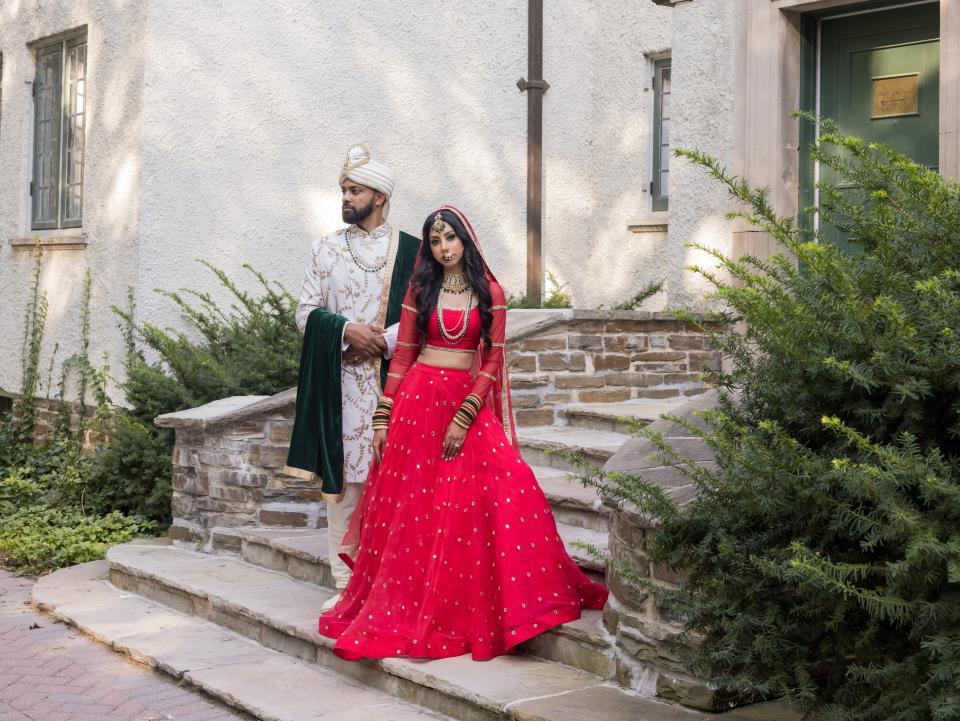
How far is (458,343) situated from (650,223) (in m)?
5.57

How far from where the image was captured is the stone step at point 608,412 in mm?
7277

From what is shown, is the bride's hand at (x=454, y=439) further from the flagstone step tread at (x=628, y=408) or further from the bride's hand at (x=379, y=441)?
the flagstone step tread at (x=628, y=408)

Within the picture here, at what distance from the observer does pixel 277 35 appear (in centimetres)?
940

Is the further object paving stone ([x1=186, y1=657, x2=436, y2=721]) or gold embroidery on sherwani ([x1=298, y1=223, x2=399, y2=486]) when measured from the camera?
gold embroidery on sherwani ([x1=298, y1=223, x2=399, y2=486])

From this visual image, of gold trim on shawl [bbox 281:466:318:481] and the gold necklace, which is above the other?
the gold necklace

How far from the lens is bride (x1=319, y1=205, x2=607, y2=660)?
187 inches

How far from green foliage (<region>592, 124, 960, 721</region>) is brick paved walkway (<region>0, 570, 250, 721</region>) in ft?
7.52

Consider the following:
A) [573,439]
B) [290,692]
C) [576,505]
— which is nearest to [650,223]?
[573,439]

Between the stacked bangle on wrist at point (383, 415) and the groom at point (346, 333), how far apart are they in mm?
315

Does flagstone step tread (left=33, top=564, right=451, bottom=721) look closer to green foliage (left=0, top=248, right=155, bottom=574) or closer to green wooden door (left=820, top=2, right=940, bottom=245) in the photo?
green foliage (left=0, top=248, right=155, bottom=574)

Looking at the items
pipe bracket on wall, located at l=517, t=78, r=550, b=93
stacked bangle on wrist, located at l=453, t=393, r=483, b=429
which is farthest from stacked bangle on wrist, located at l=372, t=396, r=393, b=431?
pipe bracket on wall, located at l=517, t=78, r=550, b=93

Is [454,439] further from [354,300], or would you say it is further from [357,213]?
[357,213]

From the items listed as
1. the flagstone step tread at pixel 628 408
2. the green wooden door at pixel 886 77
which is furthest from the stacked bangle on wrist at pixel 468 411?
the green wooden door at pixel 886 77

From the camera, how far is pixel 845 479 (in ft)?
9.15
